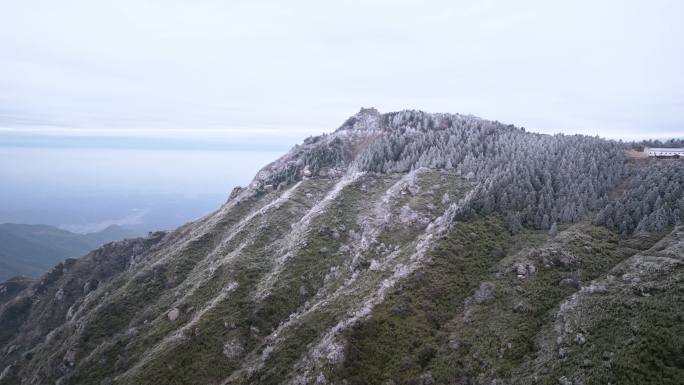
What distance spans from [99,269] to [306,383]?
405 ft

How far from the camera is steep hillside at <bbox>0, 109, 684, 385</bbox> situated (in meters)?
35.0

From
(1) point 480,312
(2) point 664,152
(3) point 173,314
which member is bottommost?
(3) point 173,314

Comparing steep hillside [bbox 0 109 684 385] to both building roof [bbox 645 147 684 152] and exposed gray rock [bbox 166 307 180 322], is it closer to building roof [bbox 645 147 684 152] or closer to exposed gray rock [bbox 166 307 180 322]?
exposed gray rock [bbox 166 307 180 322]

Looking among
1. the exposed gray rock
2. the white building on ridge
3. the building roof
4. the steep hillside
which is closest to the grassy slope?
the steep hillside

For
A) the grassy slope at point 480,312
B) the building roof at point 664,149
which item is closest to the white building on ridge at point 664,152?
the building roof at point 664,149

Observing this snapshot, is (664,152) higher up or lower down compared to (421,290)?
higher up

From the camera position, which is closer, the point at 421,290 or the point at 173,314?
the point at 421,290

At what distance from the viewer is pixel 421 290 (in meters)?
46.9

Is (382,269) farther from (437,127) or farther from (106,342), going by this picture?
(437,127)

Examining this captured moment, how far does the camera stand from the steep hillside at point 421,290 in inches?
1377

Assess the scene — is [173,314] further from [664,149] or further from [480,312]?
[664,149]

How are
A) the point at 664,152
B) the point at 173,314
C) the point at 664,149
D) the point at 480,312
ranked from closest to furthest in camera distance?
the point at 480,312, the point at 173,314, the point at 664,152, the point at 664,149

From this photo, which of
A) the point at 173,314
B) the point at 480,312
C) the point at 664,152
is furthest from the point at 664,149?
the point at 173,314

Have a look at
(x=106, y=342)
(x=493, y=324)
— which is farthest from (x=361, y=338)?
(x=106, y=342)
